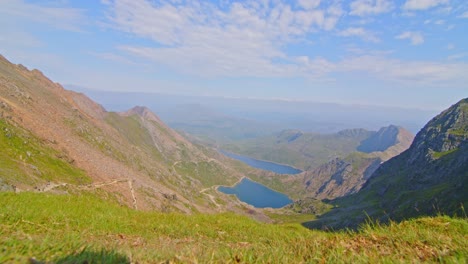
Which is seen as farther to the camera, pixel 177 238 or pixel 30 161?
pixel 30 161

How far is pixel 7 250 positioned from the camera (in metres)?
5.05

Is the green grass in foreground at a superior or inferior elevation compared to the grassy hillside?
superior

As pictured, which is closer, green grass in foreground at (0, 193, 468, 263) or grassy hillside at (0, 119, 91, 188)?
green grass in foreground at (0, 193, 468, 263)

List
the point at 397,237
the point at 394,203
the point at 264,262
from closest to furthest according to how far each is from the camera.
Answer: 1. the point at 264,262
2. the point at 397,237
3. the point at 394,203

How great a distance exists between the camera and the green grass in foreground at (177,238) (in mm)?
5704

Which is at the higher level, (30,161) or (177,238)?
(177,238)

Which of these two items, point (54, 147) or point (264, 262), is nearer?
point (264, 262)

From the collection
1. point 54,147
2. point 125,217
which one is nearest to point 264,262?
point 125,217

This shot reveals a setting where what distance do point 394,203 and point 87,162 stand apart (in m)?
150

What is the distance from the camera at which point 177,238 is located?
13.3m

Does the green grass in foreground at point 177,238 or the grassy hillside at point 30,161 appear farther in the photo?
the grassy hillside at point 30,161

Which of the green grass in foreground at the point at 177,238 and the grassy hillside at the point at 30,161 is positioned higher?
the green grass in foreground at the point at 177,238

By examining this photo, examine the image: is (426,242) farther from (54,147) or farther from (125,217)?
(54,147)

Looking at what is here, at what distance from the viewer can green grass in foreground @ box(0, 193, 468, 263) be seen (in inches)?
225
